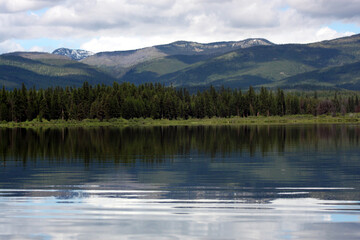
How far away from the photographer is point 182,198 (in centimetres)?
2356

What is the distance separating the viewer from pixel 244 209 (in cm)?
2084

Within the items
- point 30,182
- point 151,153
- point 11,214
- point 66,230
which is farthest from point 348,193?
point 151,153

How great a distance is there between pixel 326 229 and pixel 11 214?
1225 cm

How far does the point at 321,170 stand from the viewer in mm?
33938

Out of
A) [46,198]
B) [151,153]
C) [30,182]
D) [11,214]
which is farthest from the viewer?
[151,153]

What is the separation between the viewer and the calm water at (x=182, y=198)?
17.7 meters

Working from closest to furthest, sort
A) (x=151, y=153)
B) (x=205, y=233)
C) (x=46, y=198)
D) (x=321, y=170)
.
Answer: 1. (x=205, y=233)
2. (x=46, y=198)
3. (x=321, y=170)
4. (x=151, y=153)

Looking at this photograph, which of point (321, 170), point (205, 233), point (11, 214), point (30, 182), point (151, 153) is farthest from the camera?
point (151, 153)

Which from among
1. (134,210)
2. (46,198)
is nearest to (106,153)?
(46,198)

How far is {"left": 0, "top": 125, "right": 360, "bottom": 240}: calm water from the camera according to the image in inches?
696

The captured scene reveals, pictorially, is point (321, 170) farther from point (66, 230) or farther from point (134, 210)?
point (66, 230)

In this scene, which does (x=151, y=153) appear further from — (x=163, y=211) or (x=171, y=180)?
(x=163, y=211)

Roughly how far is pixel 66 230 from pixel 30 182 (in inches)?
499

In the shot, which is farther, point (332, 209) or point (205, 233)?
point (332, 209)
